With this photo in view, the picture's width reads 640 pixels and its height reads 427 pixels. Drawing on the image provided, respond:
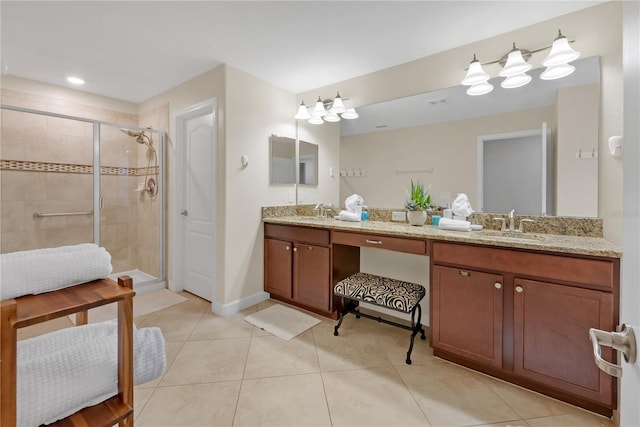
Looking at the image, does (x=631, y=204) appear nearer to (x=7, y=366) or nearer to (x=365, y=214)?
(x=7, y=366)

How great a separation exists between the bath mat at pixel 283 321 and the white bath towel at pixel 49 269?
172 cm

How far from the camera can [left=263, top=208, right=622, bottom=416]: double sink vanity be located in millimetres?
1391

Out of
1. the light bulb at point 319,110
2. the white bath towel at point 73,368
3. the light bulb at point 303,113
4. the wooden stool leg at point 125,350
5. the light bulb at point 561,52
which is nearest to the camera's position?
the white bath towel at point 73,368

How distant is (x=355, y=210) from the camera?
2744mm

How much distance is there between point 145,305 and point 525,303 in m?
3.23

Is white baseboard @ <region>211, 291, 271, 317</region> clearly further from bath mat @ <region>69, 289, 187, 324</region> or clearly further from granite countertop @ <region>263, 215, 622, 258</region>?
granite countertop @ <region>263, 215, 622, 258</region>

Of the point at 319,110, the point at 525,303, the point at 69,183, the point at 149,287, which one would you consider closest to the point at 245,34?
the point at 319,110

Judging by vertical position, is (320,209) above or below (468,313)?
above

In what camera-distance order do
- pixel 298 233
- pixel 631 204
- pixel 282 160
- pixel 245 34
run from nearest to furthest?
pixel 631 204 → pixel 245 34 → pixel 298 233 → pixel 282 160

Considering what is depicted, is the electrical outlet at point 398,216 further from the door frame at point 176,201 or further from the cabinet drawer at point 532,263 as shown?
the door frame at point 176,201

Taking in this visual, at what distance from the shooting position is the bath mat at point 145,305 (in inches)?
103

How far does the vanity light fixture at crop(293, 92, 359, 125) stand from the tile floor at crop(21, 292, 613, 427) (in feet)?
6.91

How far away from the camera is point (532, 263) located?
5.04 ft

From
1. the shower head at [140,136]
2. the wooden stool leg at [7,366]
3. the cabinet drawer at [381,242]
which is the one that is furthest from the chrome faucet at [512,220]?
the shower head at [140,136]
